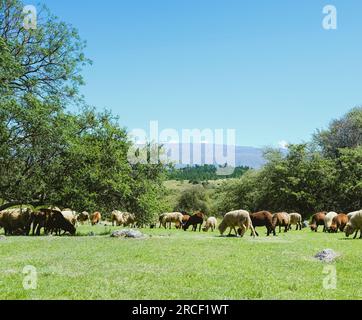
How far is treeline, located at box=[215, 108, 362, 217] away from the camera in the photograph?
78062 mm

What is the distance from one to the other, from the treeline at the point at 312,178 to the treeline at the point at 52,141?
138ft

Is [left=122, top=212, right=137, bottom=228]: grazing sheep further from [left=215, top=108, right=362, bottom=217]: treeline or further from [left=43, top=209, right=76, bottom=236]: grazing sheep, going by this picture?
[left=215, top=108, right=362, bottom=217]: treeline

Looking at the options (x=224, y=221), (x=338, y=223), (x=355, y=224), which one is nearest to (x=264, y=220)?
(x=224, y=221)

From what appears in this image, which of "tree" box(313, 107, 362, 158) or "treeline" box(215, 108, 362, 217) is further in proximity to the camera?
"tree" box(313, 107, 362, 158)

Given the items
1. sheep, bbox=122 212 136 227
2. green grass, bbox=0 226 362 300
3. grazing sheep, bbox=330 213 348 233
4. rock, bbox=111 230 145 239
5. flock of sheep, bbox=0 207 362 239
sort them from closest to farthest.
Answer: green grass, bbox=0 226 362 300 → rock, bbox=111 230 145 239 → flock of sheep, bbox=0 207 362 239 → grazing sheep, bbox=330 213 348 233 → sheep, bbox=122 212 136 227

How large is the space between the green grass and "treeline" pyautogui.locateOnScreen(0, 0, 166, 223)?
13.2 meters

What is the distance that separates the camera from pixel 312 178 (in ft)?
268

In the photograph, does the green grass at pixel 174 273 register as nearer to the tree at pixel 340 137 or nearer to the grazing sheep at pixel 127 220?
the grazing sheep at pixel 127 220

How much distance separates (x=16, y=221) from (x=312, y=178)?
175ft
